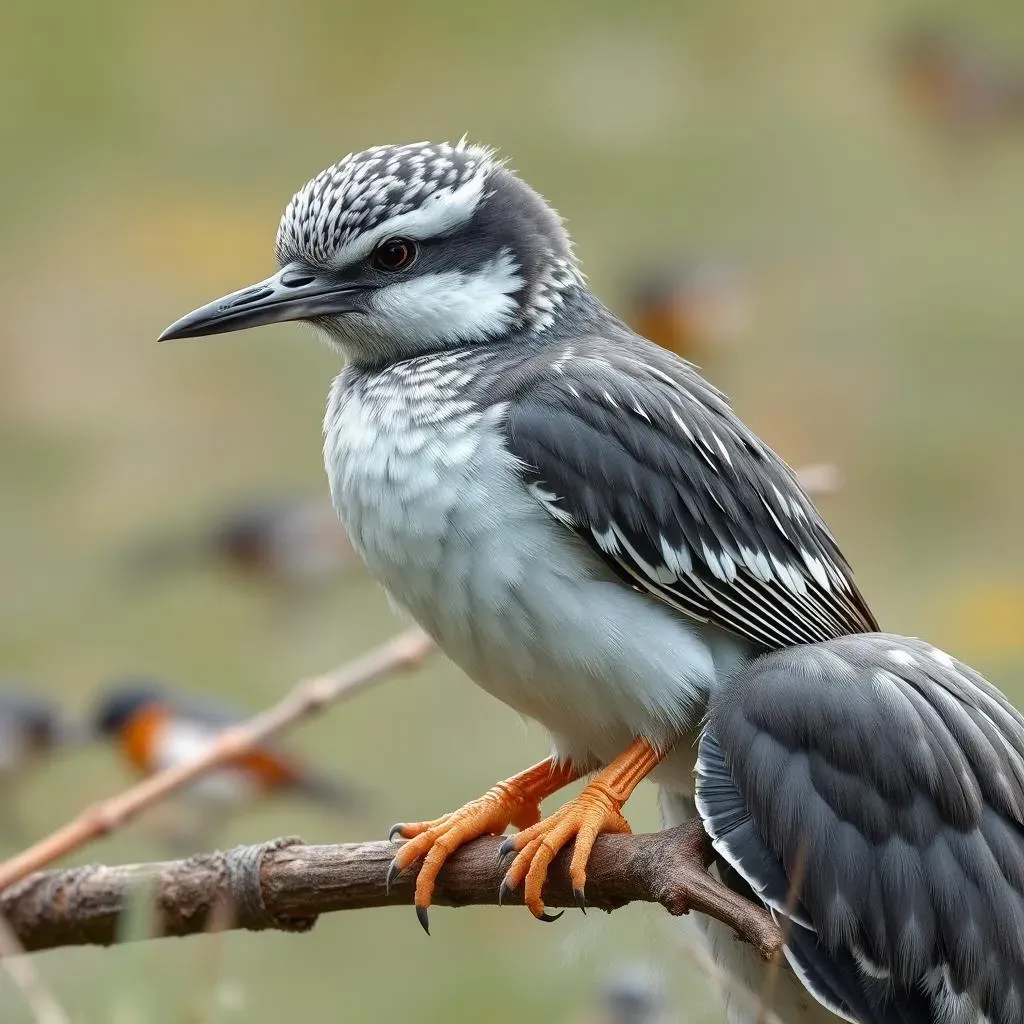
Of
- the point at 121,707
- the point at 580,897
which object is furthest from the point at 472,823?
the point at 121,707

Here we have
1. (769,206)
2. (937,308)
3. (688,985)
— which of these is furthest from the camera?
(769,206)

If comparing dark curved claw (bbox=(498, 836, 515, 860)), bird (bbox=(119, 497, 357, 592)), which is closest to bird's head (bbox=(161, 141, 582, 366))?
dark curved claw (bbox=(498, 836, 515, 860))

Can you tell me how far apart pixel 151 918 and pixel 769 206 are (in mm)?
6592

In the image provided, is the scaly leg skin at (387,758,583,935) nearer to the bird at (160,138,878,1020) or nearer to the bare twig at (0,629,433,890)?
the bird at (160,138,878,1020)

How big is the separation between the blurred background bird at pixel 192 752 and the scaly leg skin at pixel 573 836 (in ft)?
5.65

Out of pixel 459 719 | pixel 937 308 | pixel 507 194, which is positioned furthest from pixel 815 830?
pixel 937 308

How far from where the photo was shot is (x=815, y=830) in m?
2.17

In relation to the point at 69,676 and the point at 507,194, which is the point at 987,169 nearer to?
the point at 69,676

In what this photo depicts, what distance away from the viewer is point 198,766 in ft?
7.97

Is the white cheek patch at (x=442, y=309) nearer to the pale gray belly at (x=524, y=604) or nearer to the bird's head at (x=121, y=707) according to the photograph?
the pale gray belly at (x=524, y=604)

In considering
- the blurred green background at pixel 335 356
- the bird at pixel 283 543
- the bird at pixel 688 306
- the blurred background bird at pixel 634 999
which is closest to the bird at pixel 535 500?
the blurred background bird at pixel 634 999

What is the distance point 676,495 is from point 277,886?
29.5 inches

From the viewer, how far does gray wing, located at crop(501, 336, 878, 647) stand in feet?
7.68

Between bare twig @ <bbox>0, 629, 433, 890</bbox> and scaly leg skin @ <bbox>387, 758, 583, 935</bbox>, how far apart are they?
0.79 feet
